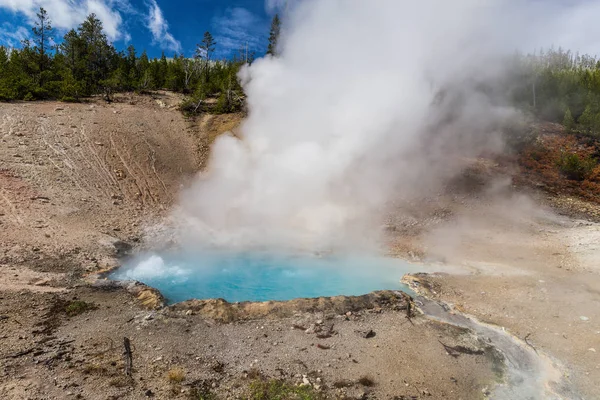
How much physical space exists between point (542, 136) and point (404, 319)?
20.3m

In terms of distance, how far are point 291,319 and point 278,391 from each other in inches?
81.5

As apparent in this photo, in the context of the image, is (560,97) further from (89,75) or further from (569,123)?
(89,75)

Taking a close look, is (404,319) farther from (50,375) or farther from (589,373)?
(50,375)

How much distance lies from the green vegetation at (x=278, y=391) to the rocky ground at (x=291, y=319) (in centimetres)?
3

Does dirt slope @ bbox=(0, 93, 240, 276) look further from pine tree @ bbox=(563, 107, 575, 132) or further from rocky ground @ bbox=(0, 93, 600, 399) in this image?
pine tree @ bbox=(563, 107, 575, 132)

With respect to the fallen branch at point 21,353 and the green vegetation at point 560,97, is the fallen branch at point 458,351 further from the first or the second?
the green vegetation at point 560,97

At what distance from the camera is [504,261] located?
428 inches

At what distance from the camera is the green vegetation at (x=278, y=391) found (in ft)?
16.1

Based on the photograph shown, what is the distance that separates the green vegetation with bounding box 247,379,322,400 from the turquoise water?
3415mm

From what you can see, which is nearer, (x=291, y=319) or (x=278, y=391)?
(x=278, y=391)

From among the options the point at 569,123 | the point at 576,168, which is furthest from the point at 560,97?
the point at 576,168

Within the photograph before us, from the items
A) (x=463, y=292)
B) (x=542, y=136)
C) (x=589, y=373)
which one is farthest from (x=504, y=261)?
(x=542, y=136)

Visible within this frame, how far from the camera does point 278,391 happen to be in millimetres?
5023

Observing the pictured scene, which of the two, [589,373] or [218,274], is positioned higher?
[218,274]
